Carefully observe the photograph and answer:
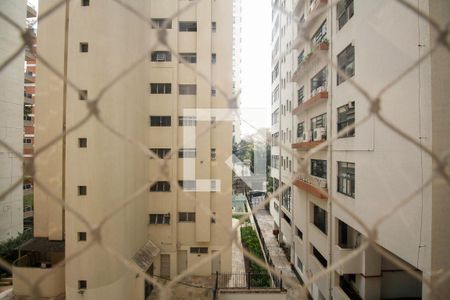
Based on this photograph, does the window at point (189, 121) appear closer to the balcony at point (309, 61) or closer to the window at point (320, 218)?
the balcony at point (309, 61)

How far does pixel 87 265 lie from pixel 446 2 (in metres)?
5.01

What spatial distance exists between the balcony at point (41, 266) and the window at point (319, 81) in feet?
18.2

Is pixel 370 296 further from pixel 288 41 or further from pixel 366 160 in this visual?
pixel 288 41

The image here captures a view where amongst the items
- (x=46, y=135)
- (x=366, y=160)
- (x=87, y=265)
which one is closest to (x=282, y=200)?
(x=366, y=160)

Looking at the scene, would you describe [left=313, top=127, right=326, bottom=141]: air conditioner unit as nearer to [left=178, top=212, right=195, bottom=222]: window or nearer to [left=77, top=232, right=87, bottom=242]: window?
[left=178, top=212, right=195, bottom=222]: window

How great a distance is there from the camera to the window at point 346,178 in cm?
373

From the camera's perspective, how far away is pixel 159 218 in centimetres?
561

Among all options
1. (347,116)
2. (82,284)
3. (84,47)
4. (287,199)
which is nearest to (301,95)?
(347,116)

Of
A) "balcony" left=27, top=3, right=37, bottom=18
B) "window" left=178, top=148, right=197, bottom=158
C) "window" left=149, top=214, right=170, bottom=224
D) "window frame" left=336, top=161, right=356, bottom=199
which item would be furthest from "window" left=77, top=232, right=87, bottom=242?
"balcony" left=27, top=3, right=37, bottom=18

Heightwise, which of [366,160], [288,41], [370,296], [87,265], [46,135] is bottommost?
[370,296]

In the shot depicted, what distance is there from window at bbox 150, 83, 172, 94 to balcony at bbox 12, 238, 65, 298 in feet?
11.2

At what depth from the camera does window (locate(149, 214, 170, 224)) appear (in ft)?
18.3

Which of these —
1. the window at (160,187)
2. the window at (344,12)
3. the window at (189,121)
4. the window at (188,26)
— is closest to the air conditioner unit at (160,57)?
the window at (188,26)

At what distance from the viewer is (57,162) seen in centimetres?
463
